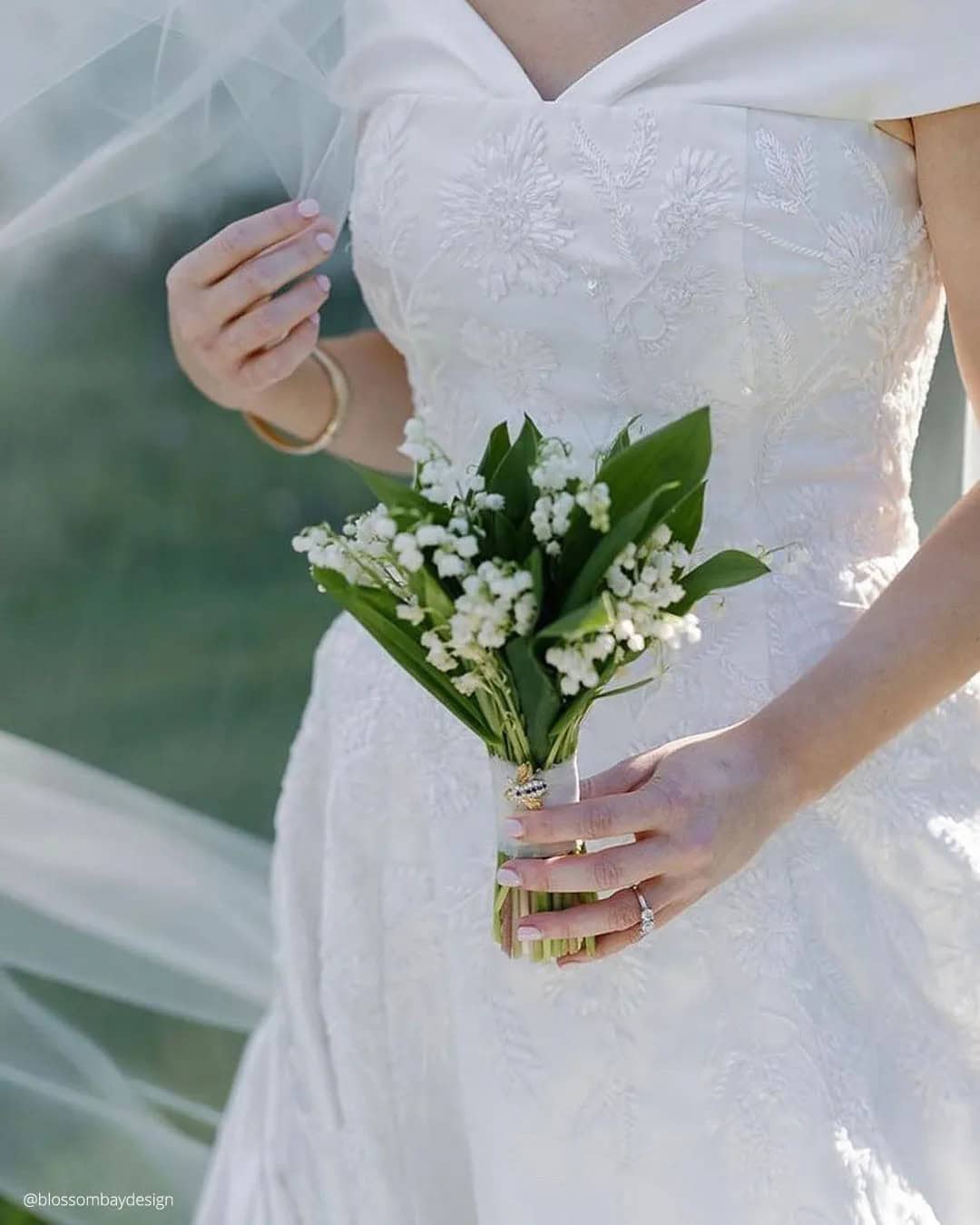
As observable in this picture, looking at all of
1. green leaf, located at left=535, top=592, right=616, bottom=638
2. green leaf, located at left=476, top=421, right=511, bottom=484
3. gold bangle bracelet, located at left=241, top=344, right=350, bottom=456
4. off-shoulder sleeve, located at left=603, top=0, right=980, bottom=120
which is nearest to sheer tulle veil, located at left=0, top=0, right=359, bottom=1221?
gold bangle bracelet, located at left=241, top=344, right=350, bottom=456

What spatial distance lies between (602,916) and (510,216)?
0.65 m

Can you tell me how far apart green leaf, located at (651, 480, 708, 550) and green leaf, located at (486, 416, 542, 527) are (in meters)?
0.11

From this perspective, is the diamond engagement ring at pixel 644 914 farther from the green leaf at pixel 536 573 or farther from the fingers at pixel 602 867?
the green leaf at pixel 536 573

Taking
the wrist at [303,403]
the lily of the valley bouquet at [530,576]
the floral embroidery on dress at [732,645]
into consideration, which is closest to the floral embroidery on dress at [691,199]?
the floral embroidery on dress at [732,645]

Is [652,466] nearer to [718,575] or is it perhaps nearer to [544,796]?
[718,575]

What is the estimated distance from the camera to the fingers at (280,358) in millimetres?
1665

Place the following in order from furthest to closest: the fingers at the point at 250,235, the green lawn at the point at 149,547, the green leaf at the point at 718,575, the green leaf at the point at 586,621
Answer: the green lawn at the point at 149,547, the fingers at the point at 250,235, the green leaf at the point at 718,575, the green leaf at the point at 586,621

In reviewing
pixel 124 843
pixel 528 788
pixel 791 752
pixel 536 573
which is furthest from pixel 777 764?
pixel 124 843

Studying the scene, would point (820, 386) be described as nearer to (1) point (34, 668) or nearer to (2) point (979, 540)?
(2) point (979, 540)

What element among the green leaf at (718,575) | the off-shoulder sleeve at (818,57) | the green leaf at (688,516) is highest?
the off-shoulder sleeve at (818,57)

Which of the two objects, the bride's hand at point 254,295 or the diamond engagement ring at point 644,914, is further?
the bride's hand at point 254,295

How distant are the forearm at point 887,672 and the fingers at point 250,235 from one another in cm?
69

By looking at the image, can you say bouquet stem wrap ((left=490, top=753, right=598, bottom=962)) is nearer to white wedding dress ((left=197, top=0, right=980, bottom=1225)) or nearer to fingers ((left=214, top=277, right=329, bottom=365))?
white wedding dress ((left=197, top=0, right=980, bottom=1225))

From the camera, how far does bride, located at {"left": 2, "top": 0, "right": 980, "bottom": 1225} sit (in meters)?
1.34
